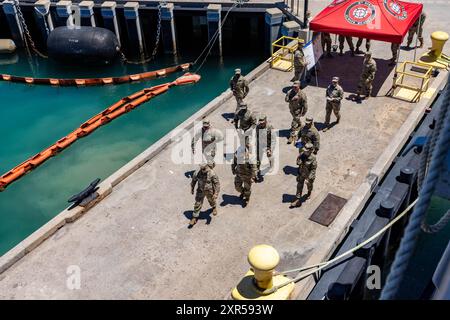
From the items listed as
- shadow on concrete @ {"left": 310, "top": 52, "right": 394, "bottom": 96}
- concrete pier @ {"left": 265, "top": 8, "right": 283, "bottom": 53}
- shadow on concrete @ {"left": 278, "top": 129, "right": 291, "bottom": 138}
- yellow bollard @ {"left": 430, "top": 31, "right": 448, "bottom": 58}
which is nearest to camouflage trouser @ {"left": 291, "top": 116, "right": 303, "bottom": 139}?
shadow on concrete @ {"left": 278, "top": 129, "right": 291, "bottom": 138}

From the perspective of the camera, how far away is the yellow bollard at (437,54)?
62.6 feet

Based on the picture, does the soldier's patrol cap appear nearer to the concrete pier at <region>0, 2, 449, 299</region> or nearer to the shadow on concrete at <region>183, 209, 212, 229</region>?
the concrete pier at <region>0, 2, 449, 299</region>

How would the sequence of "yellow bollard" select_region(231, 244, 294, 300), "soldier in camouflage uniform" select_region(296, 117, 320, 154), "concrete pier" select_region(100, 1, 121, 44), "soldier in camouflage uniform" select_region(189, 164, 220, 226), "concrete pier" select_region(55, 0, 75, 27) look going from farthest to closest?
"concrete pier" select_region(55, 0, 75, 27)
"concrete pier" select_region(100, 1, 121, 44)
"soldier in camouflage uniform" select_region(296, 117, 320, 154)
"soldier in camouflage uniform" select_region(189, 164, 220, 226)
"yellow bollard" select_region(231, 244, 294, 300)

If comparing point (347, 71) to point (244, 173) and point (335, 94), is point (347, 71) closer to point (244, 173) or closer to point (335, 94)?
point (335, 94)

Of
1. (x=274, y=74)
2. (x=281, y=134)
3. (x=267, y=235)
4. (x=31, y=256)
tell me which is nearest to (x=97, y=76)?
(x=274, y=74)

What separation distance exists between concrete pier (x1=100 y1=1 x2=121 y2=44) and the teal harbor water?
87.4 inches

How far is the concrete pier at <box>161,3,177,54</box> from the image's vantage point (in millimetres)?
25672

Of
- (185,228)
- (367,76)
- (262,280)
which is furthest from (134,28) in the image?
(262,280)

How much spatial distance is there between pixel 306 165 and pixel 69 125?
1337 cm

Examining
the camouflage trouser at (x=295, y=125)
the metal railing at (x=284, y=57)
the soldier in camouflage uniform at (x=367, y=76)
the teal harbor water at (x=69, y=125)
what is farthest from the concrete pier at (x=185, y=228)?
the metal railing at (x=284, y=57)

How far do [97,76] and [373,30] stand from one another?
51.0 ft

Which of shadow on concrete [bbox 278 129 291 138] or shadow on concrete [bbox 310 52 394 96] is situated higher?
shadow on concrete [bbox 310 52 394 96]

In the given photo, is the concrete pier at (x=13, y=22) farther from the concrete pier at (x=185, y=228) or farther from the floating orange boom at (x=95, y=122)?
the concrete pier at (x=185, y=228)

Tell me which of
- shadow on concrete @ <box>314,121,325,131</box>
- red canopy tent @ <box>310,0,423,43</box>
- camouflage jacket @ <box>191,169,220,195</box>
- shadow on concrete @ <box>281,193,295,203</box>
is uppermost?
red canopy tent @ <box>310,0,423,43</box>
